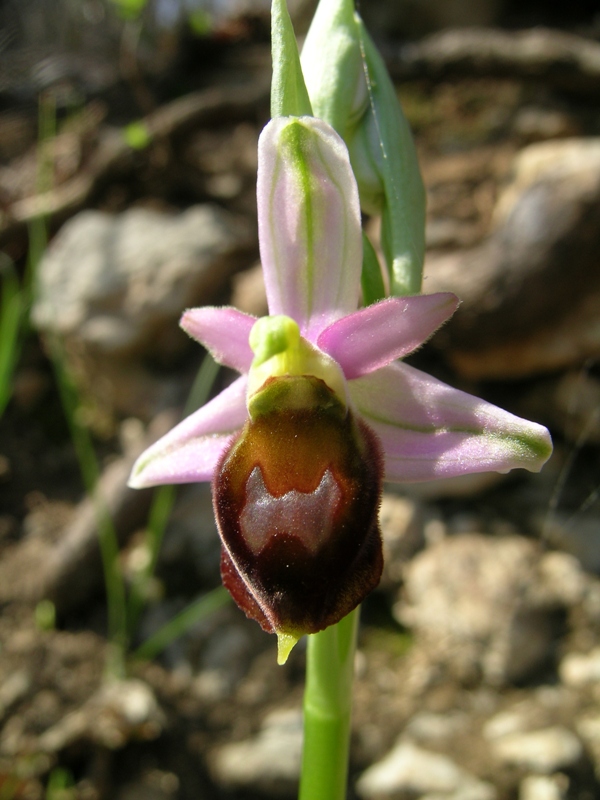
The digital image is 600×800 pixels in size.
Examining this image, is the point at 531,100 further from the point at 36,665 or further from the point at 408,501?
the point at 36,665

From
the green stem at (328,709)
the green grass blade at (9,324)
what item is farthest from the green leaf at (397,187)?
the green grass blade at (9,324)

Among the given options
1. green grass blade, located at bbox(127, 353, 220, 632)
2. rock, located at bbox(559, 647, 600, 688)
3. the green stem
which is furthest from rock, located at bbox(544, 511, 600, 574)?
the green stem

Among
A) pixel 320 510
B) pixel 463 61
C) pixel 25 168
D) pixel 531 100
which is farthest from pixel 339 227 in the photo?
pixel 25 168

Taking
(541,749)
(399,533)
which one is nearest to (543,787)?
(541,749)

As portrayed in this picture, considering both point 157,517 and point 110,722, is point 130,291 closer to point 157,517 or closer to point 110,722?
point 157,517

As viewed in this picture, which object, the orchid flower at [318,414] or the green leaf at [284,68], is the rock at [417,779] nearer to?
the orchid flower at [318,414]

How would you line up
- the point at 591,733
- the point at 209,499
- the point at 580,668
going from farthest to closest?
the point at 209,499 → the point at 580,668 → the point at 591,733
